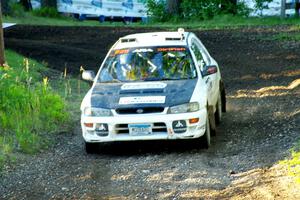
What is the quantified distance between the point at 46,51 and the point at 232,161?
13747 mm

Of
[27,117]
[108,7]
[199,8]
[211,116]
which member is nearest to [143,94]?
[211,116]

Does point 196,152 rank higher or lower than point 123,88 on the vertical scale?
lower

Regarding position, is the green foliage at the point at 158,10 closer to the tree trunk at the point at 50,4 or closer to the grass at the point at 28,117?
the tree trunk at the point at 50,4

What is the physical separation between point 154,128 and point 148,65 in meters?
1.50

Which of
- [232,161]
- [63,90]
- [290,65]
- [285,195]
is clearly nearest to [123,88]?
[232,161]

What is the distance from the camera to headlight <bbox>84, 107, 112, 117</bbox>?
410 inches

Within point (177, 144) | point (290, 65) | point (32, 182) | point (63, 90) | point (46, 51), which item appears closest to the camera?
point (32, 182)

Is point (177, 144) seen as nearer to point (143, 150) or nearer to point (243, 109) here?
point (143, 150)

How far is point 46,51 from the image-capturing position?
74.6 feet

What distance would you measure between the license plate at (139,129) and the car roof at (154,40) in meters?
1.96

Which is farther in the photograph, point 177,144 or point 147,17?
point 147,17

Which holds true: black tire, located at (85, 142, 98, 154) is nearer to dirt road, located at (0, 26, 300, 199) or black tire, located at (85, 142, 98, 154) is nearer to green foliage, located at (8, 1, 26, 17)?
dirt road, located at (0, 26, 300, 199)

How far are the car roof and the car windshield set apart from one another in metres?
0.10

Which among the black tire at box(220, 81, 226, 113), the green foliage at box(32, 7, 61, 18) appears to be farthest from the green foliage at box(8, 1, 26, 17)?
the black tire at box(220, 81, 226, 113)
